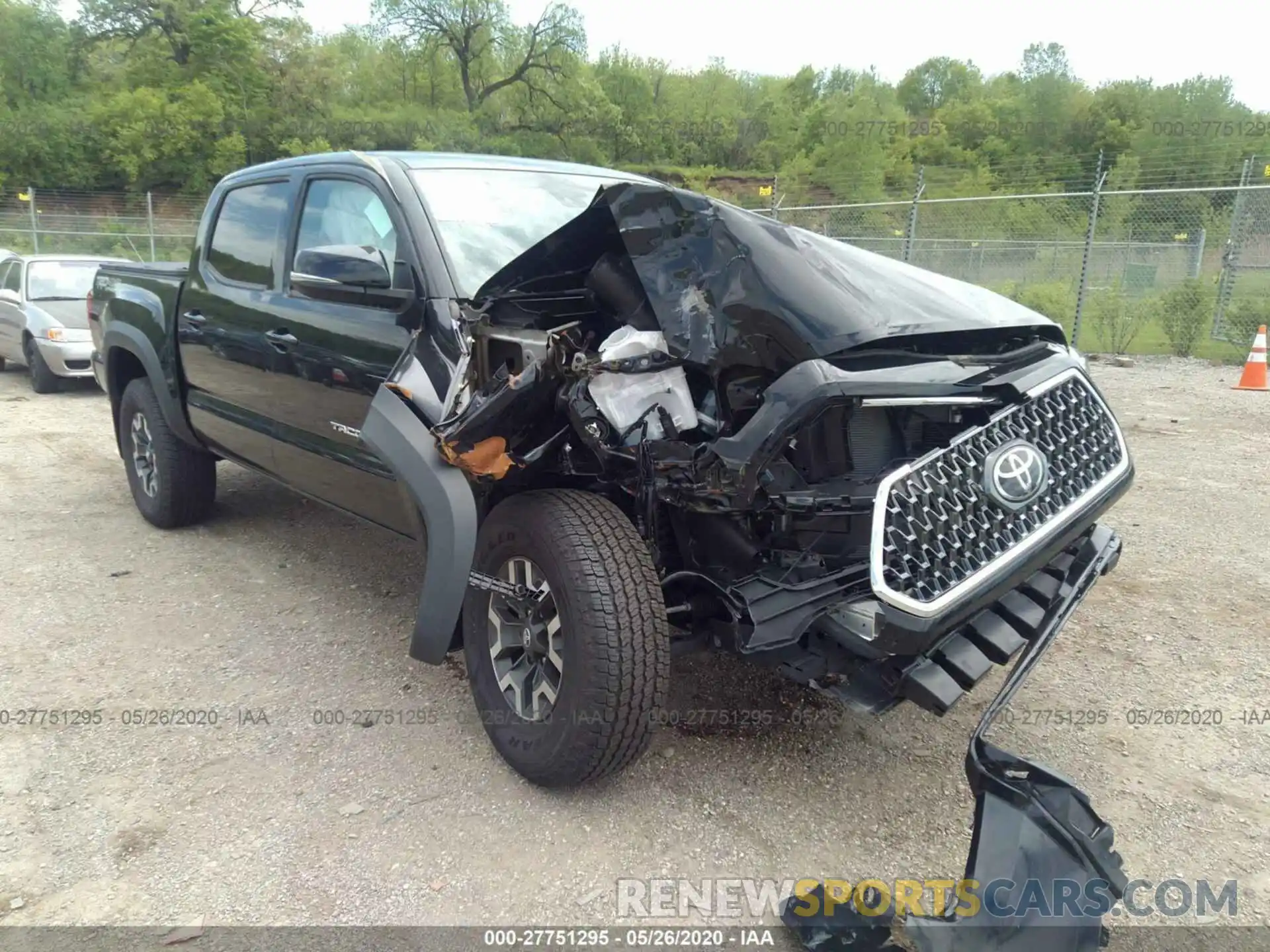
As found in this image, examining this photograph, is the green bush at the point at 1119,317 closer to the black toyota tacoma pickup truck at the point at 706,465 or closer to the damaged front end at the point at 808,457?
the black toyota tacoma pickup truck at the point at 706,465

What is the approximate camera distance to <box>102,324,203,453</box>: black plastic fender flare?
476 cm

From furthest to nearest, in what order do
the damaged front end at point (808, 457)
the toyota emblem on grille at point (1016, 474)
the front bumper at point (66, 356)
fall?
1. the front bumper at point (66, 356)
2. the toyota emblem on grille at point (1016, 474)
3. the damaged front end at point (808, 457)

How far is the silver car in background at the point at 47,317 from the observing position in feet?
32.4

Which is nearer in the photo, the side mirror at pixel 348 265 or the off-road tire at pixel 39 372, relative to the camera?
the side mirror at pixel 348 265

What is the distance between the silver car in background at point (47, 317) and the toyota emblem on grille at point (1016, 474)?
9.93m

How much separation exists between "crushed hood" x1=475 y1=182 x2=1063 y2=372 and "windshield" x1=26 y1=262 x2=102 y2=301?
10136 millimetres

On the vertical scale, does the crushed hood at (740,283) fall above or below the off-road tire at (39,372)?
above

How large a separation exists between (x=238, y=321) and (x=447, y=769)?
2438 mm

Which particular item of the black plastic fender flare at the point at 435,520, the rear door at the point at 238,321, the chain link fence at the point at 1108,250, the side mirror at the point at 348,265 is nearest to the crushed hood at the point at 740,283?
the side mirror at the point at 348,265

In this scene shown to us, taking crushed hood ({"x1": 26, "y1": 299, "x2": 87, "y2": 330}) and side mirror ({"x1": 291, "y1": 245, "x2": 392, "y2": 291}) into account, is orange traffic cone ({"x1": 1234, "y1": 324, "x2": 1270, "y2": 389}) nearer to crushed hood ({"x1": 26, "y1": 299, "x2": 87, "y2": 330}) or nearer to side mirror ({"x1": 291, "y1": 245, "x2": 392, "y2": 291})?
side mirror ({"x1": 291, "y1": 245, "x2": 392, "y2": 291})

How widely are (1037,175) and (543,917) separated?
80.6 feet

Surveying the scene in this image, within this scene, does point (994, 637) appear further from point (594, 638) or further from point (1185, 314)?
point (1185, 314)

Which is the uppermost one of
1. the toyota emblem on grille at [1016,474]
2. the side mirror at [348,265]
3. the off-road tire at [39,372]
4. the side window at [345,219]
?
the side window at [345,219]

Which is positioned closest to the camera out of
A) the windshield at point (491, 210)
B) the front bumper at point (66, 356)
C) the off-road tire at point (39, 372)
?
the windshield at point (491, 210)
